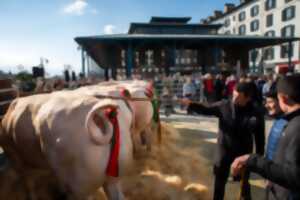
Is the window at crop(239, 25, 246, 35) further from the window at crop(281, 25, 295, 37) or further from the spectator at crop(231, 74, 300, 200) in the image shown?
the spectator at crop(231, 74, 300, 200)

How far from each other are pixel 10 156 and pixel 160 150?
269cm

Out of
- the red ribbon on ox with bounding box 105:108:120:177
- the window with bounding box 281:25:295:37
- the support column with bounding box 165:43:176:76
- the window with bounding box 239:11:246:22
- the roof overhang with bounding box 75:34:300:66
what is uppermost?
the window with bounding box 239:11:246:22

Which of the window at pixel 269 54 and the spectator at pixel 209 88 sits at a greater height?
the window at pixel 269 54

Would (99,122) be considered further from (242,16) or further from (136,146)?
(242,16)

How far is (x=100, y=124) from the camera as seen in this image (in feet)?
6.93

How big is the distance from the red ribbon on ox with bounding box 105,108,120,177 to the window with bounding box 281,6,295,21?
111ft

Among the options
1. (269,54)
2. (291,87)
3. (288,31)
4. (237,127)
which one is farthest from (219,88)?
(269,54)

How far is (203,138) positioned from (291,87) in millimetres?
4593

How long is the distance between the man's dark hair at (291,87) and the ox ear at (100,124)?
1280 mm

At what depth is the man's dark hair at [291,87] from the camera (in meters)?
1.48

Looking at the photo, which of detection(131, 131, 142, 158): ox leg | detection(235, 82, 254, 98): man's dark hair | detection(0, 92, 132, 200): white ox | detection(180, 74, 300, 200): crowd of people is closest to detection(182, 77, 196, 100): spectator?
detection(131, 131, 142, 158): ox leg

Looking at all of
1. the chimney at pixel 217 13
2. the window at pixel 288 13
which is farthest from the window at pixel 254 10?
the chimney at pixel 217 13

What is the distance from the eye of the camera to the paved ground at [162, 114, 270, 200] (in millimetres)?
3279

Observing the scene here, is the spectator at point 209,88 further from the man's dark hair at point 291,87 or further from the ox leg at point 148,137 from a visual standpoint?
the man's dark hair at point 291,87
